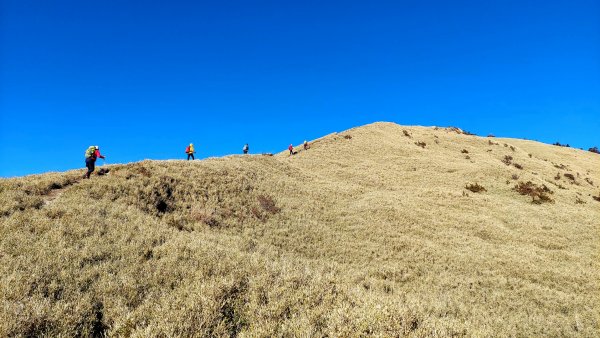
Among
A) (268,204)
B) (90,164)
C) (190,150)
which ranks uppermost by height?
(190,150)

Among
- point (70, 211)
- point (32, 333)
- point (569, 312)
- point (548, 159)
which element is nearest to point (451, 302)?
point (569, 312)

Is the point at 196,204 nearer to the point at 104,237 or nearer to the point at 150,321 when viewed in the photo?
the point at 104,237

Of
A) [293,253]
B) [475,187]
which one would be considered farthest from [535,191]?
[293,253]

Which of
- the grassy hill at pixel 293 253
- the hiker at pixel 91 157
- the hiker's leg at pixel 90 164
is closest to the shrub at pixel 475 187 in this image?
the grassy hill at pixel 293 253

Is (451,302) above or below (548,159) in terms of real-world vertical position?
below

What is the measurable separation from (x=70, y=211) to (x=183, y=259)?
636 cm

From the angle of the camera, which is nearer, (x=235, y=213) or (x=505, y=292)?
(x=505, y=292)

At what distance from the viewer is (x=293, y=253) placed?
1739 cm

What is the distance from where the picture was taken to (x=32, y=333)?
646 centimetres

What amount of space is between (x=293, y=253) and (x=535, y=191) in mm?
30679

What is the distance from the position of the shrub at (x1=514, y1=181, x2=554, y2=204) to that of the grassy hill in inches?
8.3

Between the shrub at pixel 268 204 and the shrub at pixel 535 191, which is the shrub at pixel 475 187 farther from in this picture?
the shrub at pixel 268 204

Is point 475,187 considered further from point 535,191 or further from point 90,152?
point 90,152

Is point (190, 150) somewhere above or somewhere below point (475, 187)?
above
